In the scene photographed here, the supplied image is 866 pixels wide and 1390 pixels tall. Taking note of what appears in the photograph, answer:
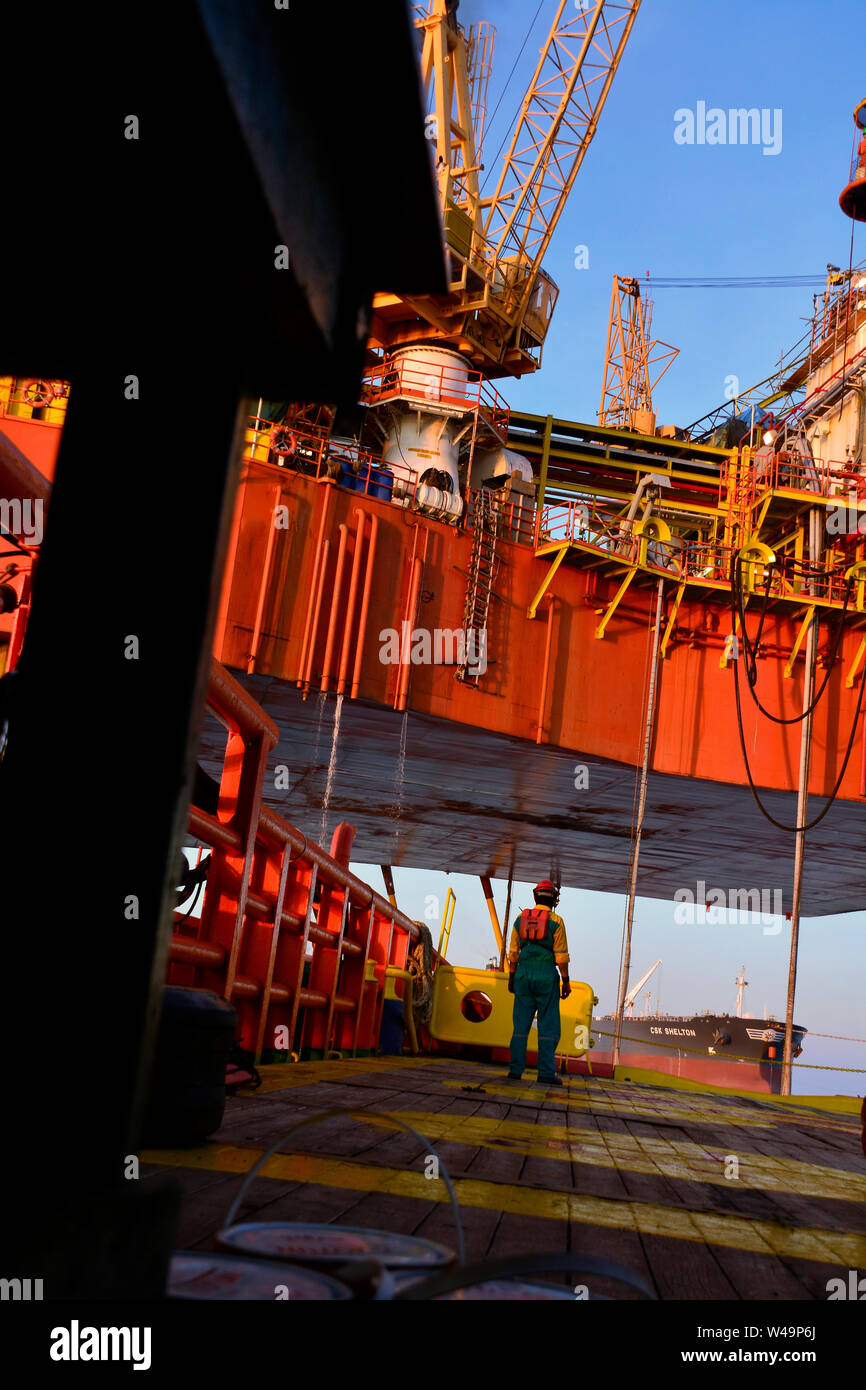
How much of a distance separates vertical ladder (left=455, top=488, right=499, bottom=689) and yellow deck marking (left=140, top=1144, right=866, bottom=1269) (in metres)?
18.1

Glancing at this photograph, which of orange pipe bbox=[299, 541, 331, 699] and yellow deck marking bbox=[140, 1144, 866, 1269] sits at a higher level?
orange pipe bbox=[299, 541, 331, 699]

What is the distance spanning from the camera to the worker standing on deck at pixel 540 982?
36.9 ft

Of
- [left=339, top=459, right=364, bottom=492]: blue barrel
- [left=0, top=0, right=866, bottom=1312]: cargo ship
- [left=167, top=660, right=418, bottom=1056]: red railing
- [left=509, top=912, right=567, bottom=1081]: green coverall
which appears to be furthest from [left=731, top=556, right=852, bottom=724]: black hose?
[left=167, top=660, right=418, bottom=1056]: red railing

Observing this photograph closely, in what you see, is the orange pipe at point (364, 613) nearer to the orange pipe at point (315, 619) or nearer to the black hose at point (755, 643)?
the orange pipe at point (315, 619)

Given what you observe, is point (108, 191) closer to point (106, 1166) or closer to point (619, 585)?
point (106, 1166)

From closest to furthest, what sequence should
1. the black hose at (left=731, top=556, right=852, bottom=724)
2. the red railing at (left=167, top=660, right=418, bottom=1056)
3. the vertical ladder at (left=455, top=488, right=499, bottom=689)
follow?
the red railing at (left=167, top=660, right=418, bottom=1056), the black hose at (left=731, top=556, right=852, bottom=724), the vertical ladder at (left=455, top=488, right=499, bottom=689)

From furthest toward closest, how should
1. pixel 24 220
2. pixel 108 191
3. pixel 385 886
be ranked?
pixel 385 886
pixel 24 220
pixel 108 191

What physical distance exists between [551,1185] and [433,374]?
2627cm

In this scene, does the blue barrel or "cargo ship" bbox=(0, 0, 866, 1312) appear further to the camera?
the blue barrel

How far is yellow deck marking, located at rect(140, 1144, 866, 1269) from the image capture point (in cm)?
345

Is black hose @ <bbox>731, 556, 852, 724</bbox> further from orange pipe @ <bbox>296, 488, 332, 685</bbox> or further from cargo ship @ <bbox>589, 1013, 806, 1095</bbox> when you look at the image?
cargo ship @ <bbox>589, 1013, 806, 1095</bbox>

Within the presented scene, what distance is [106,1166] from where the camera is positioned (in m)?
1.74
